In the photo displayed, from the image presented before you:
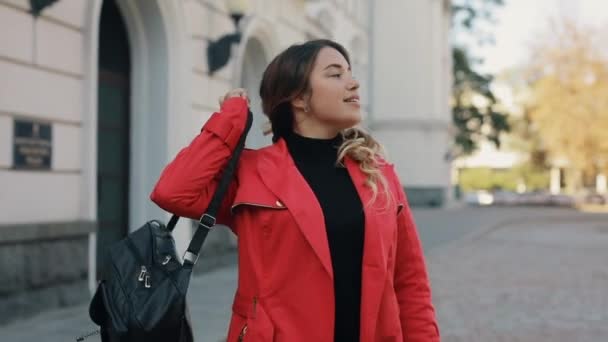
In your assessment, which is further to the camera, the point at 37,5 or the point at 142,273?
the point at 37,5

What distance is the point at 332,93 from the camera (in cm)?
224

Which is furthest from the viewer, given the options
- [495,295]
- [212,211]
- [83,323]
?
[495,295]

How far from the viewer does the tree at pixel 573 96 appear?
38188mm

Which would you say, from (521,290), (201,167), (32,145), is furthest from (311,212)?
(521,290)

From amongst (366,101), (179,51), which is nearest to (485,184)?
(366,101)

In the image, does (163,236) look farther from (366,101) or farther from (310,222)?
(366,101)

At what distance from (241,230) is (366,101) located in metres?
20.0

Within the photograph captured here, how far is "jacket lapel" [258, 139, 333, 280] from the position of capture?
81.5 inches

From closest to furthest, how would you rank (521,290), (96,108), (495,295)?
(96,108), (495,295), (521,290)

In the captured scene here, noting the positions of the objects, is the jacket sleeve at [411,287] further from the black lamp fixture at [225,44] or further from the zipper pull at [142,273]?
the black lamp fixture at [225,44]

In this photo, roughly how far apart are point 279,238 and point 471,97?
122 ft

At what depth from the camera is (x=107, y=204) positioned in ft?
28.7

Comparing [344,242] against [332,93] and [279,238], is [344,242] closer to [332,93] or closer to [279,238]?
[279,238]

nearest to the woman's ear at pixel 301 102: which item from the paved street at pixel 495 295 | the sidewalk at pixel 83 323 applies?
the sidewalk at pixel 83 323
